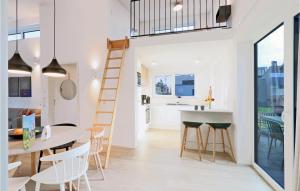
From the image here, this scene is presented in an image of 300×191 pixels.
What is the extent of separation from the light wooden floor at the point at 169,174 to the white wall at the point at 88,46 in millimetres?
902

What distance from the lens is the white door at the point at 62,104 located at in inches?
203

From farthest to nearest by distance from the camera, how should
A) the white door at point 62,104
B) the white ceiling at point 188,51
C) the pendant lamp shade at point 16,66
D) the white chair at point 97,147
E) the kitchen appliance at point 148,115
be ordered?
the kitchen appliance at point 148,115 < the white door at point 62,104 < the white ceiling at point 188,51 < the white chair at point 97,147 < the pendant lamp shade at point 16,66

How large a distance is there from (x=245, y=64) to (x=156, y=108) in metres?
3.79

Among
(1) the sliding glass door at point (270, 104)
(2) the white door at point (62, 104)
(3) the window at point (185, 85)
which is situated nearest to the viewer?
(1) the sliding glass door at point (270, 104)

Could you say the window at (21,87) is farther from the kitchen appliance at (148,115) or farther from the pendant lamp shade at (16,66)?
the pendant lamp shade at (16,66)

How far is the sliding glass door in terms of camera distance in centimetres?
252

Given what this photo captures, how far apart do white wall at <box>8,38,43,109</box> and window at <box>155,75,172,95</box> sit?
3.81m

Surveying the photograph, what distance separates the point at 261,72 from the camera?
3.14 meters

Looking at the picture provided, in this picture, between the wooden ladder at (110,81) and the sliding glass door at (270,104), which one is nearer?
the sliding glass door at (270,104)

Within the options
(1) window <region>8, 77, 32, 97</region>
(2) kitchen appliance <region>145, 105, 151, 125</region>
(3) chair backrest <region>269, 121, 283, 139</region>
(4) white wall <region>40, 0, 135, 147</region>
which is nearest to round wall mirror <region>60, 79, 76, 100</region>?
(4) white wall <region>40, 0, 135, 147</region>

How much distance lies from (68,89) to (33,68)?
5.23 feet

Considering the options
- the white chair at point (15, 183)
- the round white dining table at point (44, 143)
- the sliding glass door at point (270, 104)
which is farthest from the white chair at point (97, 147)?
the sliding glass door at point (270, 104)

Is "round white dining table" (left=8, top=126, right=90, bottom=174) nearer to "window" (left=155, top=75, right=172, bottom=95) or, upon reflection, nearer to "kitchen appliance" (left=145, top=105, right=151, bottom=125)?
"kitchen appliance" (left=145, top=105, right=151, bottom=125)

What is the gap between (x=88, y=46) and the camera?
15.7ft
